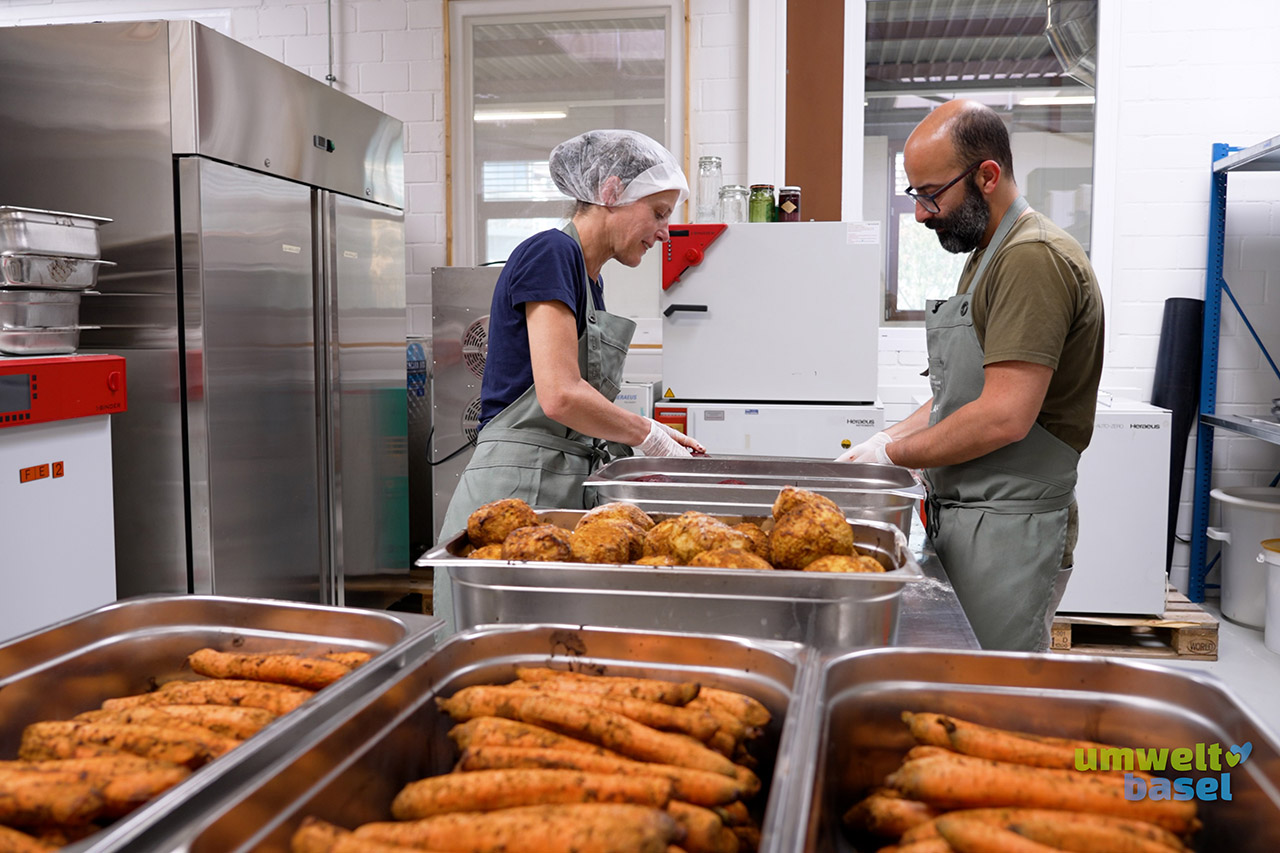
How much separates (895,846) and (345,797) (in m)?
0.46

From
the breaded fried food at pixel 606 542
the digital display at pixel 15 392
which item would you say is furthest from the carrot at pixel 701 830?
the digital display at pixel 15 392

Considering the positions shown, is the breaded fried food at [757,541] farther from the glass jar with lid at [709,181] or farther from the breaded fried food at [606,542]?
the glass jar with lid at [709,181]

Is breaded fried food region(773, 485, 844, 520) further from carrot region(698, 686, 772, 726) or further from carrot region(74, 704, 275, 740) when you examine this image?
carrot region(74, 704, 275, 740)

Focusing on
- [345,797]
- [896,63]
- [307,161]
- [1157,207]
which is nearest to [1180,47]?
[1157,207]

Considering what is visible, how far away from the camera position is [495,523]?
1445mm

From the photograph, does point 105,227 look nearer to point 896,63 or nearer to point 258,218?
point 258,218

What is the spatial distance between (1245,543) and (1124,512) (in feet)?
2.38

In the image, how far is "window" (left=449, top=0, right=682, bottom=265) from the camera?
16.0ft

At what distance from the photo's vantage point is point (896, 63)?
4805 mm

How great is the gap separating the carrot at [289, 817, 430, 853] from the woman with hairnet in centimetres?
141

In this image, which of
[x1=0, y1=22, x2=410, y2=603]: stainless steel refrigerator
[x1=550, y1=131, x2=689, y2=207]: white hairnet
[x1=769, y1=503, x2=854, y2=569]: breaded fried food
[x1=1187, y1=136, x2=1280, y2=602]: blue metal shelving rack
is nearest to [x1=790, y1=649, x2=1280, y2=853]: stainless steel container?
[x1=769, y1=503, x2=854, y2=569]: breaded fried food

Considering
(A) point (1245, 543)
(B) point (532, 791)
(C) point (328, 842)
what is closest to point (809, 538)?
(B) point (532, 791)

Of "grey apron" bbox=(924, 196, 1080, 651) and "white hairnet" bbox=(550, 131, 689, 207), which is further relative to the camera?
"white hairnet" bbox=(550, 131, 689, 207)

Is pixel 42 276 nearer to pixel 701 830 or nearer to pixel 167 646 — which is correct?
pixel 167 646
